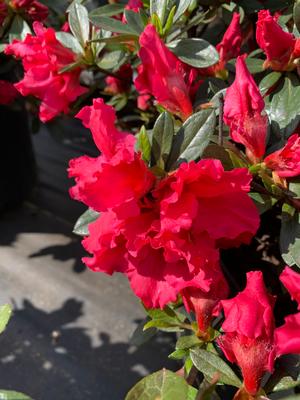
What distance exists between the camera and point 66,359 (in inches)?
52.6

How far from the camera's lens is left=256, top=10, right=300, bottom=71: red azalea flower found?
29.4 inches

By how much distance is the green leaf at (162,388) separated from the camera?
55 centimetres

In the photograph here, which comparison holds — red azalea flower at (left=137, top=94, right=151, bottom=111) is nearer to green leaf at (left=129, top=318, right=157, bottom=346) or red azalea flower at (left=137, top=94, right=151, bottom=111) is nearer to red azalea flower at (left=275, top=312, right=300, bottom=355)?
green leaf at (left=129, top=318, right=157, bottom=346)

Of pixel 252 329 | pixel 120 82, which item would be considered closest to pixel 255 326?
pixel 252 329

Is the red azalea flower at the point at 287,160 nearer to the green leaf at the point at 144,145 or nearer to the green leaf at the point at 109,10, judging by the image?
the green leaf at the point at 144,145

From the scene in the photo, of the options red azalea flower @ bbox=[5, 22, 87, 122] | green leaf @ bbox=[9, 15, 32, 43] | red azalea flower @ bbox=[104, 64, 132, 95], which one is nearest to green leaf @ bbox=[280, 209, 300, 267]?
red azalea flower @ bbox=[5, 22, 87, 122]

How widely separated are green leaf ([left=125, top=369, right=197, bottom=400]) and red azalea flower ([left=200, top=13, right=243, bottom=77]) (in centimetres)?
54

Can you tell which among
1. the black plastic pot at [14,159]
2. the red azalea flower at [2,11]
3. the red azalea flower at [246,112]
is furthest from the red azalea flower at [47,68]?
the black plastic pot at [14,159]

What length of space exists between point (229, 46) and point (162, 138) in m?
0.31

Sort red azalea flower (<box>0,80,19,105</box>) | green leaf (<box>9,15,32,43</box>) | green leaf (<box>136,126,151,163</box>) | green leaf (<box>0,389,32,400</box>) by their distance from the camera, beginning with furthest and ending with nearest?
1. red azalea flower (<box>0,80,19,105</box>)
2. green leaf (<box>9,15,32,43</box>)
3. green leaf (<box>136,126,151,163</box>)
4. green leaf (<box>0,389,32,400</box>)

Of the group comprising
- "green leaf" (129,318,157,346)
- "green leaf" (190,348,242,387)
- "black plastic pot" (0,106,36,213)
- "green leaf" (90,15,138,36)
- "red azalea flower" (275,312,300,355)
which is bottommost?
"black plastic pot" (0,106,36,213)

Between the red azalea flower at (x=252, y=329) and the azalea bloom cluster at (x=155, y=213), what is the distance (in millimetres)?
45

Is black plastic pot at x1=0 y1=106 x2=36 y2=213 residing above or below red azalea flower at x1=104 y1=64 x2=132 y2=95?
below

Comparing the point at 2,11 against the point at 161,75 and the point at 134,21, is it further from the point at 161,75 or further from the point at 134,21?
the point at 161,75
